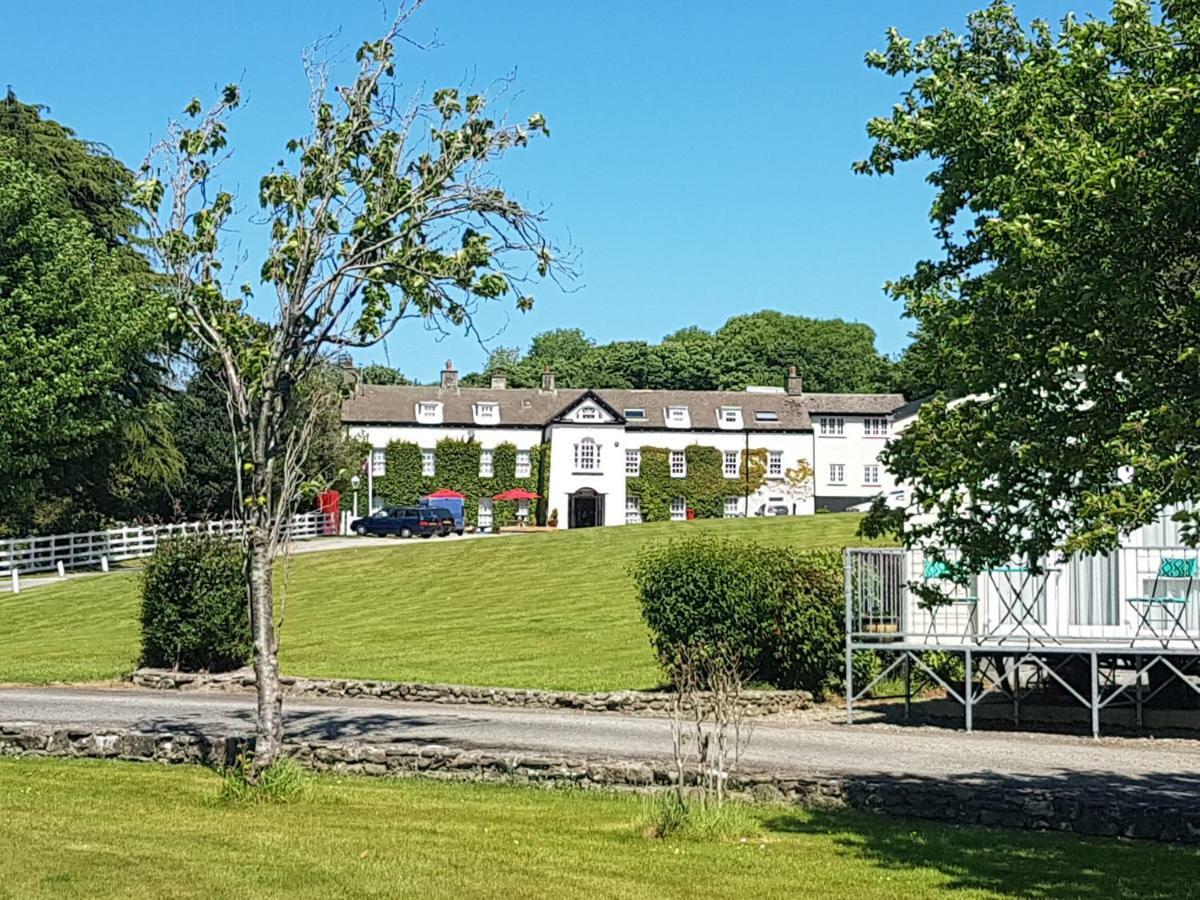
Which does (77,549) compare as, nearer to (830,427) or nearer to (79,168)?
(79,168)

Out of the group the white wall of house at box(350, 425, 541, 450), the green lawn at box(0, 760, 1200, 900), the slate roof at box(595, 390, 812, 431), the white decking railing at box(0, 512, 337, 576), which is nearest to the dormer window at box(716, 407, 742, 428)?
the slate roof at box(595, 390, 812, 431)

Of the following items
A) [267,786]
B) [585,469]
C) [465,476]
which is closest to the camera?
[267,786]

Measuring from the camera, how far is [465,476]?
7450 centimetres

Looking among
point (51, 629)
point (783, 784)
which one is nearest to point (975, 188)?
point (783, 784)

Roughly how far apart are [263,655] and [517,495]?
59142mm

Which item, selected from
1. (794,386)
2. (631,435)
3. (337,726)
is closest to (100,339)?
(337,726)

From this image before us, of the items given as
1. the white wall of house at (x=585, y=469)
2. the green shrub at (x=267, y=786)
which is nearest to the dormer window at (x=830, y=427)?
the white wall of house at (x=585, y=469)

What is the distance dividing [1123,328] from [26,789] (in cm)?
1063

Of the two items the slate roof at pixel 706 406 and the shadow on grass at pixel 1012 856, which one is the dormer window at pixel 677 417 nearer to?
the slate roof at pixel 706 406

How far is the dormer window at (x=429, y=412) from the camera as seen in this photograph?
74.9 m

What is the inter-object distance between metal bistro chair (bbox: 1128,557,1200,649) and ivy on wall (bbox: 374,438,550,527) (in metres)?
54.8

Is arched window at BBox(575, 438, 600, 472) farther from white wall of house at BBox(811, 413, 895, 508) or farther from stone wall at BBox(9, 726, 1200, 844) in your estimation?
stone wall at BBox(9, 726, 1200, 844)

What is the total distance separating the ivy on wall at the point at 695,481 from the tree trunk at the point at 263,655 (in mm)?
61288

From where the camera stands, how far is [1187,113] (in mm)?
9625
